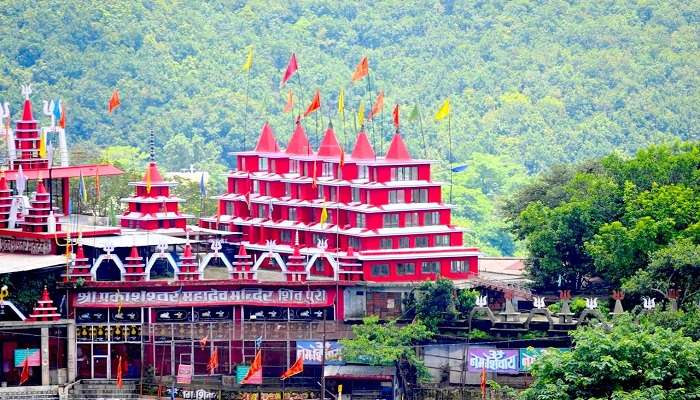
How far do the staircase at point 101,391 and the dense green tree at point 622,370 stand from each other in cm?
1865

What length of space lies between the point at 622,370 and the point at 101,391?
72.5ft

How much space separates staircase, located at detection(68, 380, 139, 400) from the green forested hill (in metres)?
61.5

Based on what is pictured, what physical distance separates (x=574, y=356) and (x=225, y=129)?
9171 cm

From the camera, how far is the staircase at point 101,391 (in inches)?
3211

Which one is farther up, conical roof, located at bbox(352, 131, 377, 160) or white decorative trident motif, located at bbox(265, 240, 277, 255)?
conical roof, located at bbox(352, 131, 377, 160)

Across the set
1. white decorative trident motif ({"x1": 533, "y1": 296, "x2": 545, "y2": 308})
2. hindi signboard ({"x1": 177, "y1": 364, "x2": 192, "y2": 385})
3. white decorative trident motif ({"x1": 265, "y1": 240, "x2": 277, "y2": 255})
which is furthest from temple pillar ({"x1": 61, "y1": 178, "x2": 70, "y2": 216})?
white decorative trident motif ({"x1": 533, "y1": 296, "x2": 545, "y2": 308})

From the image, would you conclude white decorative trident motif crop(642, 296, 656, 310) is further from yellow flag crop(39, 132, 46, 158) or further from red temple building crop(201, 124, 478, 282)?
yellow flag crop(39, 132, 46, 158)

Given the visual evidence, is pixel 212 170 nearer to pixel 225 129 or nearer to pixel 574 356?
pixel 225 129

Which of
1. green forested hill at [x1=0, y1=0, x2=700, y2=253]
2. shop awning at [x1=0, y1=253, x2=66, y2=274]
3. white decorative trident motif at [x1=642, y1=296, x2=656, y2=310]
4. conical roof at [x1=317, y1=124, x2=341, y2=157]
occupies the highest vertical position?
green forested hill at [x1=0, y1=0, x2=700, y2=253]

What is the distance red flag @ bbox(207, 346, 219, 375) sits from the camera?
270 ft

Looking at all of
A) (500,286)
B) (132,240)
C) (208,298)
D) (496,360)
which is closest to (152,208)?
(132,240)

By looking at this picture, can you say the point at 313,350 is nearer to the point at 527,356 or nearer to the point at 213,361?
the point at 213,361

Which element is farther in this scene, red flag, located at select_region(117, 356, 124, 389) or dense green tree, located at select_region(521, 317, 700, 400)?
red flag, located at select_region(117, 356, 124, 389)

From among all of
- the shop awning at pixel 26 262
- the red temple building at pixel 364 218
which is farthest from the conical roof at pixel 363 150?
the shop awning at pixel 26 262
